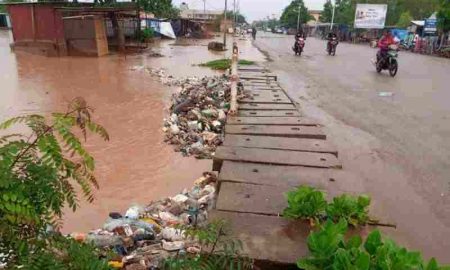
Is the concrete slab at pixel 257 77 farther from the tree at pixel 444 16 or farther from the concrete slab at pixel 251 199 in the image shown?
the tree at pixel 444 16

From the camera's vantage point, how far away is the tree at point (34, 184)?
1636 mm

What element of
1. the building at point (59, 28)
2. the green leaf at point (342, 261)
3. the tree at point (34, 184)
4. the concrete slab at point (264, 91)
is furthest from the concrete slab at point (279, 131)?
the building at point (59, 28)

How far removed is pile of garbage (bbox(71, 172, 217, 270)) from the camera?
9.60ft

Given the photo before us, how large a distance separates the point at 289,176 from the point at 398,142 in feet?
9.42

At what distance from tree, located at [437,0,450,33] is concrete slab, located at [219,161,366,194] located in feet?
95.7

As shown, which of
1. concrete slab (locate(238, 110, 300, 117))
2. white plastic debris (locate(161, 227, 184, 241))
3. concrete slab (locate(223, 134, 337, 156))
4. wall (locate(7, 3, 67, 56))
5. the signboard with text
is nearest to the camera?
white plastic debris (locate(161, 227, 184, 241))

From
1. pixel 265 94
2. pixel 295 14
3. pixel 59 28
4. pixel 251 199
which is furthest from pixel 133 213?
pixel 295 14

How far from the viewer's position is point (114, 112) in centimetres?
873

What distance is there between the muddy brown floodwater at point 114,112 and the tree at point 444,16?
20205mm

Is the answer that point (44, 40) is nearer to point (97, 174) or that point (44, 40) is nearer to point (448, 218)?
point (97, 174)

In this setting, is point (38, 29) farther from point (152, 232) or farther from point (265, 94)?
point (152, 232)

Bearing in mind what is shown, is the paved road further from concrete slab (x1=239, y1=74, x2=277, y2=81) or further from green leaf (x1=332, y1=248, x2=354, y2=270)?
green leaf (x1=332, y1=248, x2=354, y2=270)

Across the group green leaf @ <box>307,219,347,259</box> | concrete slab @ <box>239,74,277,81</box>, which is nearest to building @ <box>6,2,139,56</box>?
concrete slab @ <box>239,74,277,81</box>

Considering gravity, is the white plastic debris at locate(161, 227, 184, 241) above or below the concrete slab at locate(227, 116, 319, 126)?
below
